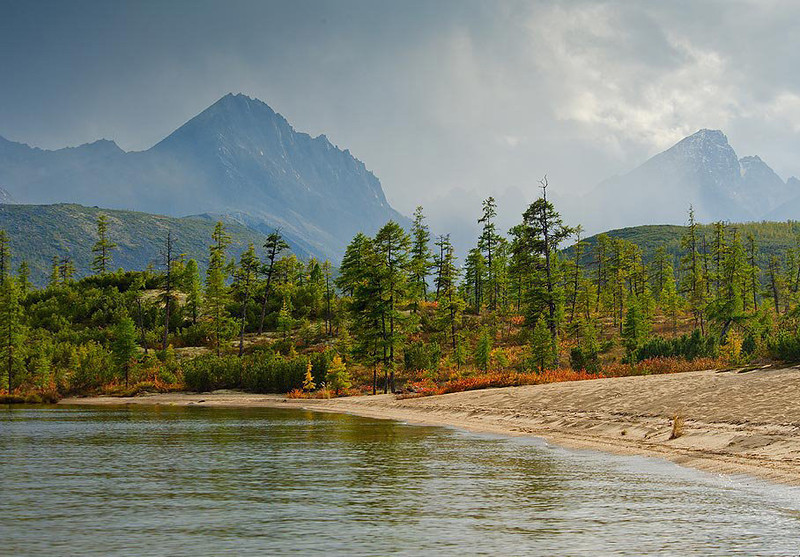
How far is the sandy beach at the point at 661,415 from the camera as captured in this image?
1694 centimetres

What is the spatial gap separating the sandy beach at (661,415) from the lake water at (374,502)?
1588 mm

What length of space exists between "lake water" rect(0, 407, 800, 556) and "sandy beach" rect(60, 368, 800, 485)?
5.21 feet

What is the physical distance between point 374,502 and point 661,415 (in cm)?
1463

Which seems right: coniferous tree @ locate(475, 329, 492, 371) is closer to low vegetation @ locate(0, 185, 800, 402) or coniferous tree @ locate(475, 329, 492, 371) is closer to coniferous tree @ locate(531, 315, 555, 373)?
low vegetation @ locate(0, 185, 800, 402)

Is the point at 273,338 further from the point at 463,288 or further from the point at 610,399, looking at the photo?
the point at 610,399

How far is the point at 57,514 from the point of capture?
38.5 feet

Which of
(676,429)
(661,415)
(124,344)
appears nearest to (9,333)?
(124,344)

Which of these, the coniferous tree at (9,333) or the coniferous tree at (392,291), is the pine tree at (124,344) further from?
the coniferous tree at (392,291)

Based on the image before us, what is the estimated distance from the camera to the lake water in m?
9.51

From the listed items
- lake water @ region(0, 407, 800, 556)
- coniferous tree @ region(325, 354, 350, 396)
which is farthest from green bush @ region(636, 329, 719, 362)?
coniferous tree @ region(325, 354, 350, 396)

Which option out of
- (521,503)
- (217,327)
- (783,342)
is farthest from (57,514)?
(217,327)

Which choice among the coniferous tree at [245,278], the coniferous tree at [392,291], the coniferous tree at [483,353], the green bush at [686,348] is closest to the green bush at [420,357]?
the coniferous tree at [483,353]

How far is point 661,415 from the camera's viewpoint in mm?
23125

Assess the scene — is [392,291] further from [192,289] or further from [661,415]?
[192,289]
